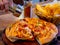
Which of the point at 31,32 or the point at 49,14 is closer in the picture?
the point at 31,32

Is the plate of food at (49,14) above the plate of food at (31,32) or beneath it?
above

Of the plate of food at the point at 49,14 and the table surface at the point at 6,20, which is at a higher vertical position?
the plate of food at the point at 49,14

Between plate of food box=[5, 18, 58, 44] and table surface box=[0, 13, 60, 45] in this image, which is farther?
table surface box=[0, 13, 60, 45]

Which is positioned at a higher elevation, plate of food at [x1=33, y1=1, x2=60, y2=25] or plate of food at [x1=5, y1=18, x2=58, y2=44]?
plate of food at [x1=33, y1=1, x2=60, y2=25]

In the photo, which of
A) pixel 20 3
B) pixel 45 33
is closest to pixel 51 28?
pixel 45 33

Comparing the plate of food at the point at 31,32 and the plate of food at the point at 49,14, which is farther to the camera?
the plate of food at the point at 49,14

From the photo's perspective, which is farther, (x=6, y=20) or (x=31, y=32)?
(x=6, y=20)

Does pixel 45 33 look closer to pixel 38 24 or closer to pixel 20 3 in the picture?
pixel 38 24

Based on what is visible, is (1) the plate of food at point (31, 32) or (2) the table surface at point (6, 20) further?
(2) the table surface at point (6, 20)
